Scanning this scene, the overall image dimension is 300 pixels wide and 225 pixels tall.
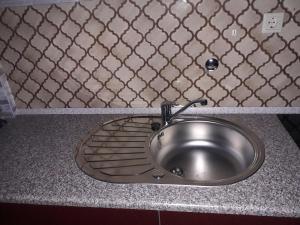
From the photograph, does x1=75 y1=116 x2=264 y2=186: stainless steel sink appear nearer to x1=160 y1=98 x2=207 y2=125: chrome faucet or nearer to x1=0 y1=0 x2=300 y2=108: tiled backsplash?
x1=160 y1=98 x2=207 y2=125: chrome faucet

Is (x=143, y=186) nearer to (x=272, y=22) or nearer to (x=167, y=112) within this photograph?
(x=167, y=112)

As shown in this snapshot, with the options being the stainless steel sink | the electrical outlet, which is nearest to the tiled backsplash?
the electrical outlet

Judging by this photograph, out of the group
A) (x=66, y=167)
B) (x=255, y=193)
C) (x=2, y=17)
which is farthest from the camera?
(x=2, y=17)

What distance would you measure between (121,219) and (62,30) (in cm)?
95

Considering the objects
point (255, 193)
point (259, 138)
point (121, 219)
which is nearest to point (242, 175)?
point (255, 193)

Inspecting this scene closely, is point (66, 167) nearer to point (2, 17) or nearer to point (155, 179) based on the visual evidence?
point (155, 179)

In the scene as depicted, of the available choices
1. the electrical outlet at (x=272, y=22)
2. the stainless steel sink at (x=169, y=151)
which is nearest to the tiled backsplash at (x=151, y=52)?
the electrical outlet at (x=272, y=22)

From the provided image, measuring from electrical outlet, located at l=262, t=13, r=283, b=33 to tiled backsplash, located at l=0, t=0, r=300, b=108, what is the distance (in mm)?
22

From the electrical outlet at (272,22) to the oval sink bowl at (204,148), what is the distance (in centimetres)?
47

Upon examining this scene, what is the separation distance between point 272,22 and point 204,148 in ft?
2.24

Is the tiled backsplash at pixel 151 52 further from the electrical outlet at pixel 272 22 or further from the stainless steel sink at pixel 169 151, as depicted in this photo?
the stainless steel sink at pixel 169 151

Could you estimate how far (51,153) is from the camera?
128 cm

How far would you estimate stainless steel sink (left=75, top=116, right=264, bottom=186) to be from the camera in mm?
1123

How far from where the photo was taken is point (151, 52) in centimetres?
138
